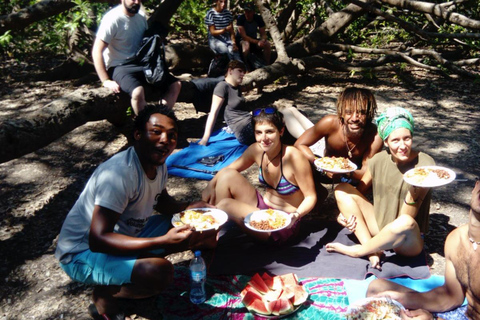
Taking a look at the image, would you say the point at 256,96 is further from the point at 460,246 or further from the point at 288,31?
the point at 460,246

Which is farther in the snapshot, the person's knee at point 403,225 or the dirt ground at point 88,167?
the dirt ground at point 88,167

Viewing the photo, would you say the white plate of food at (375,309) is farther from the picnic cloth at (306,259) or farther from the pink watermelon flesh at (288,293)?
the picnic cloth at (306,259)

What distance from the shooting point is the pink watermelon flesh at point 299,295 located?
300 cm

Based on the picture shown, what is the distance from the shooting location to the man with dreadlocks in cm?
371

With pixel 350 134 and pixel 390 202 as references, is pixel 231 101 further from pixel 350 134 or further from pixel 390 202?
pixel 390 202

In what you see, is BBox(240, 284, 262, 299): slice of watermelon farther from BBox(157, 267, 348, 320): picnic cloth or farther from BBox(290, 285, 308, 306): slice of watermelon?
BBox(290, 285, 308, 306): slice of watermelon

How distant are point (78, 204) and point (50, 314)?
0.86m

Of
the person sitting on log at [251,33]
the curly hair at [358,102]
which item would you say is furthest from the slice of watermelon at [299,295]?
the person sitting on log at [251,33]

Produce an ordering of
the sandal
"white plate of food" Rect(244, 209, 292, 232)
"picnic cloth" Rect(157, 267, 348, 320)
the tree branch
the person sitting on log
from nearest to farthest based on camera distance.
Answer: the sandal, "picnic cloth" Rect(157, 267, 348, 320), "white plate of food" Rect(244, 209, 292, 232), the tree branch, the person sitting on log

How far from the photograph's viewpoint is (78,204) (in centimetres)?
291

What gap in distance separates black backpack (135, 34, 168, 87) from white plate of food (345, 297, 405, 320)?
379 cm

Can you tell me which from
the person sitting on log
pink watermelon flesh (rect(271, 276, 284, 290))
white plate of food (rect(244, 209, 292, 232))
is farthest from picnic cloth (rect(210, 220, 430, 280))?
the person sitting on log

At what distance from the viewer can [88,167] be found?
5297 millimetres

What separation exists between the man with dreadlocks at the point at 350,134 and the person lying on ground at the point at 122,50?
2.40 meters
